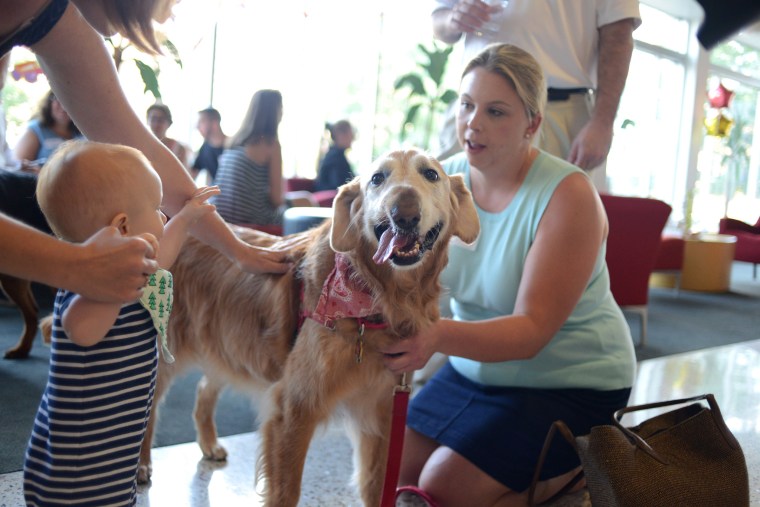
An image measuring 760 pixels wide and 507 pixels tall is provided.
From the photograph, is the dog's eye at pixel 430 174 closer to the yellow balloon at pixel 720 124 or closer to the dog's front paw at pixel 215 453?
the dog's front paw at pixel 215 453

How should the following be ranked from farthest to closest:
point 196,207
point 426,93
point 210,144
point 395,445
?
point 426,93 → point 210,144 → point 395,445 → point 196,207

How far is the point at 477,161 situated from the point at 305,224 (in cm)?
119

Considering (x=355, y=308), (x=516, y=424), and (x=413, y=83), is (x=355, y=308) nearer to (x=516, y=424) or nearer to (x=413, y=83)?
(x=516, y=424)

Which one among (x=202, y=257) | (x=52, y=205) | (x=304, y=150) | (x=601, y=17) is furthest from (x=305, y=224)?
(x=304, y=150)

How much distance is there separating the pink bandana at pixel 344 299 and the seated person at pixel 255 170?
3.04 m

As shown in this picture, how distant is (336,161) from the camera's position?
303 inches

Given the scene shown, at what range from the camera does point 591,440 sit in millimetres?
1712

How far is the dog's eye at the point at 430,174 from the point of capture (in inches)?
68.7

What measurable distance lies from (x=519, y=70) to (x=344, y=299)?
876mm

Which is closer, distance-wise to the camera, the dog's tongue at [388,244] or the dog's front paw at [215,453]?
the dog's tongue at [388,244]

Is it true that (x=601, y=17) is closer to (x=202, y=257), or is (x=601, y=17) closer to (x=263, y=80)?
(x=202, y=257)

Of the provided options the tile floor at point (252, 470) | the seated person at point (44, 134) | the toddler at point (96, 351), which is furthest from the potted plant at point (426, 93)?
the toddler at point (96, 351)

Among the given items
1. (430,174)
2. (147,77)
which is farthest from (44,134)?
(430,174)

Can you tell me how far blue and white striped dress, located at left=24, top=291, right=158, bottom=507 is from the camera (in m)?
1.21
